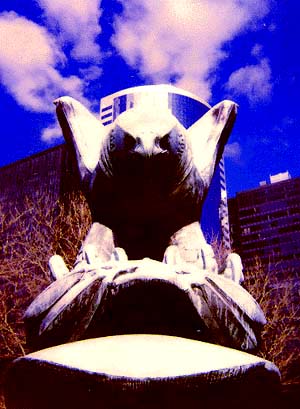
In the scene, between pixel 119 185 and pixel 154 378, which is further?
pixel 119 185

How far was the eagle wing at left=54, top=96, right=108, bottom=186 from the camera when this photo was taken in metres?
3.19

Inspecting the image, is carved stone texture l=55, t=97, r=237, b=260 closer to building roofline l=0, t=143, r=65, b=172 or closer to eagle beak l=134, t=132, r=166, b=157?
eagle beak l=134, t=132, r=166, b=157

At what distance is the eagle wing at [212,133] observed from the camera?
10.6ft

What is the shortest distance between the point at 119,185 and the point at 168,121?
491 millimetres

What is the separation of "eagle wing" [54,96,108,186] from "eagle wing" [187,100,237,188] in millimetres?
679

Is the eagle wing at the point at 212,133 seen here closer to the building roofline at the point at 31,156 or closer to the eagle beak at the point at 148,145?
the eagle beak at the point at 148,145

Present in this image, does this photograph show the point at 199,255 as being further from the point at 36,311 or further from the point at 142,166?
the point at 36,311

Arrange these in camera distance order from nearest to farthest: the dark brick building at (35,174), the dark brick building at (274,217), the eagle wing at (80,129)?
1. the eagle wing at (80,129)
2. the dark brick building at (35,174)
3. the dark brick building at (274,217)

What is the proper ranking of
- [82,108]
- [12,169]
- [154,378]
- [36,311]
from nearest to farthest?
[154,378] < [36,311] < [82,108] < [12,169]

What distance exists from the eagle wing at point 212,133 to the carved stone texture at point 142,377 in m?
1.54

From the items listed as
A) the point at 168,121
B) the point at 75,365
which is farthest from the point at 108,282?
the point at 168,121

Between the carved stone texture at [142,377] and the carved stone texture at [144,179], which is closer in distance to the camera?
the carved stone texture at [142,377]

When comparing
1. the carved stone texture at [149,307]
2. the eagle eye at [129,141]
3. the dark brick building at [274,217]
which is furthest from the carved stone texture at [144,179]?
the dark brick building at [274,217]

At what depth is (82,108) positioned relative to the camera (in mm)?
3387
